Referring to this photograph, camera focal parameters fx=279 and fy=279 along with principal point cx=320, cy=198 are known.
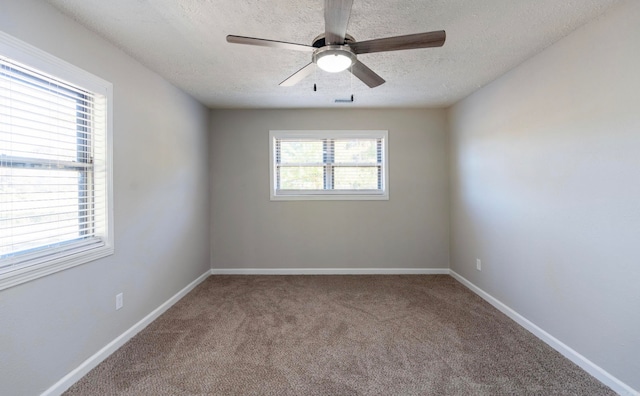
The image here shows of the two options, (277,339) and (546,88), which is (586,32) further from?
(277,339)

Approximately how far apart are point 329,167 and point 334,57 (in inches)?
104

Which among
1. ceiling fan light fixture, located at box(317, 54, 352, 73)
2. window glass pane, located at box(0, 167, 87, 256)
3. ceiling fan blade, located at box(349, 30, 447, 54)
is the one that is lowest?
window glass pane, located at box(0, 167, 87, 256)

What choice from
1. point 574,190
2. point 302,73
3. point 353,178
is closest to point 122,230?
point 302,73

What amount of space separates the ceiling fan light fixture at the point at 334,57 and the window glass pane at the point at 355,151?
2.53 meters

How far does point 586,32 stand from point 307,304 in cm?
325

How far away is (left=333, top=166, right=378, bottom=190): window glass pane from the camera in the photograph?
4.21 meters

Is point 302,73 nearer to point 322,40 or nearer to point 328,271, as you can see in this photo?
point 322,40

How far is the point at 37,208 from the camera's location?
169 cm

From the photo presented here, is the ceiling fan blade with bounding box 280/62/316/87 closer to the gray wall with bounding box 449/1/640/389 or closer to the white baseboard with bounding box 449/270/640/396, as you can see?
the gray wall with bounding box 449/1/640/389

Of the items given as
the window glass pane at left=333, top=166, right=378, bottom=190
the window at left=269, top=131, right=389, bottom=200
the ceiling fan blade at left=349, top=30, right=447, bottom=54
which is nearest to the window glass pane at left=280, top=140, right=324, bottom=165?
the window at left=269, top=131, right=389, bottom=200

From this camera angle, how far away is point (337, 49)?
1.53 metres

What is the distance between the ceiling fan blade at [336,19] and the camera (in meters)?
1.22

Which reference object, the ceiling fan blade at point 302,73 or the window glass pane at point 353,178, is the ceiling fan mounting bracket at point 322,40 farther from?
the window glass pane at point 353,178

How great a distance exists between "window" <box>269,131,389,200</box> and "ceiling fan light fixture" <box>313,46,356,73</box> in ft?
8.21
